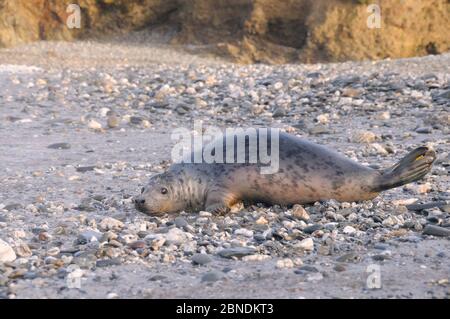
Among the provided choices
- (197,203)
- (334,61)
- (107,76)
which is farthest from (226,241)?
(334,61)

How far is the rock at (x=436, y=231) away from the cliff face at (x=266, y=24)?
8.90 m

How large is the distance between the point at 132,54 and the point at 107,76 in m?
3.15

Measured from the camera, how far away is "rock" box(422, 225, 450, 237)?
13.8 ft

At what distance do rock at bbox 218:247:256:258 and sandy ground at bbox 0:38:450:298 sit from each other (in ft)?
0.15

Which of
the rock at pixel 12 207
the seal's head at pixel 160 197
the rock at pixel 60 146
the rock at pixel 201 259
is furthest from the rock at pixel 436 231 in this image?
the rock at pixel 60 146

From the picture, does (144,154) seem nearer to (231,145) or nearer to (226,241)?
(231,145)

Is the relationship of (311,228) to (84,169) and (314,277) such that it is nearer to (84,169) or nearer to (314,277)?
(314,277)

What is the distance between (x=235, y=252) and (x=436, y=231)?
3.40 ft

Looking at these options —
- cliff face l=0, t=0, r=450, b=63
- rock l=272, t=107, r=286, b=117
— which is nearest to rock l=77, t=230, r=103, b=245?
rock l=272, t=107, r=286, b=117

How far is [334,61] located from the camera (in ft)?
43.0

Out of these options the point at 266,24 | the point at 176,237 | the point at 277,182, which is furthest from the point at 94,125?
the point at 266,24

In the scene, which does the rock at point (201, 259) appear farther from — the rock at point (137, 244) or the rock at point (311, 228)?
the rock at point (311, 228)

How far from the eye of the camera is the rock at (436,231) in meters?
4.19

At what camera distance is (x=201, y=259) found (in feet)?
12.7
